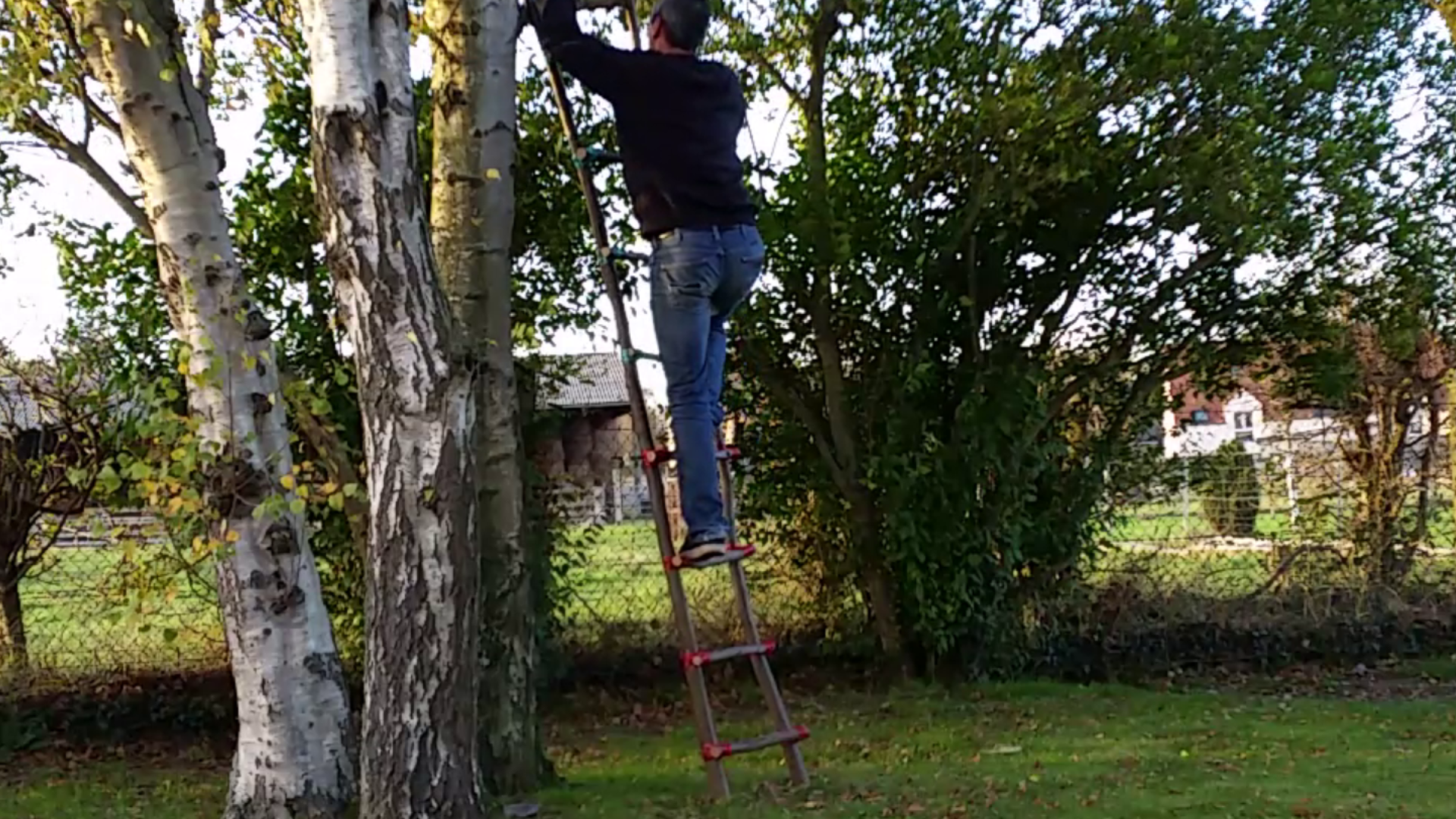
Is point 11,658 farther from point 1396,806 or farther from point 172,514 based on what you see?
point 1396,806

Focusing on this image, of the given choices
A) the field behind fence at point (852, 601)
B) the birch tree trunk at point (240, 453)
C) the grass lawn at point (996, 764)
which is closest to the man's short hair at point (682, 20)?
the birch tree trunk at point (240, 453)

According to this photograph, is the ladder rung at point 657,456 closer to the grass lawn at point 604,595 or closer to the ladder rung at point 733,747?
the ladder rung at point 733,747

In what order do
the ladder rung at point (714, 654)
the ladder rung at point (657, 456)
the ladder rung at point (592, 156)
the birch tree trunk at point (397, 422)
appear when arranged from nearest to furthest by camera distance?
the birch tree trunk at point (397, 422), the ladder rung at point (714, 654), the ladder rung at point (657, 456), the ladder rung at point (592, 156)

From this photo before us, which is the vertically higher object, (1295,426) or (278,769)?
(1295,426)

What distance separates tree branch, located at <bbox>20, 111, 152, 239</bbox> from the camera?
6215 mm

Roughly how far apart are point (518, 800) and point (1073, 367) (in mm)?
5256

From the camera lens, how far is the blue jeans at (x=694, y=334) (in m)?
5.29

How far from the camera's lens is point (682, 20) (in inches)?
209

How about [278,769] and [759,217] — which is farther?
[759,217]

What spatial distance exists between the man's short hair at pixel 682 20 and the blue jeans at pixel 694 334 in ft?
2.42

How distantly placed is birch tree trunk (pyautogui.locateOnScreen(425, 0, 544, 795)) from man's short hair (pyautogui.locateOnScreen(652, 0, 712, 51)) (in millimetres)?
715

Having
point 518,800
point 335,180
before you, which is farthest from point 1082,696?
point 335,180

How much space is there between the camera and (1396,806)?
5.45 m

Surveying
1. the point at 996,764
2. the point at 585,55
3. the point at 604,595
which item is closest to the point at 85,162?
the point at 585,55
